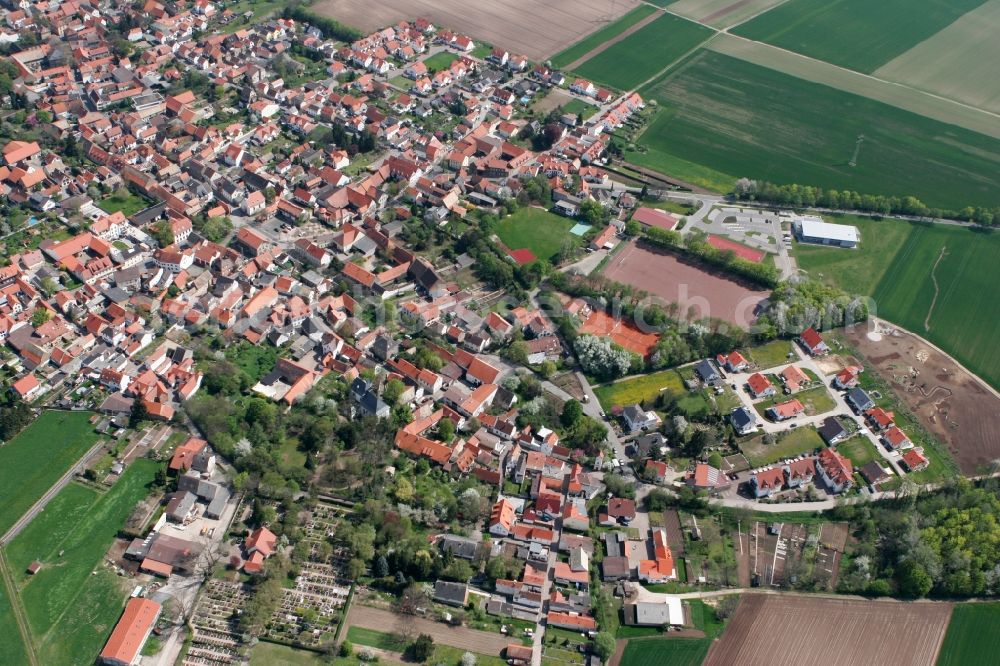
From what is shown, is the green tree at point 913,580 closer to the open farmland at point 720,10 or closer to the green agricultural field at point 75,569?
the green agricultural field at point 75,569

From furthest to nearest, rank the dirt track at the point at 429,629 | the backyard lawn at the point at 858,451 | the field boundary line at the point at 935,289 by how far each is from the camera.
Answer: the field boundary line at the point at 935,289
the backyard lawn at the point at 858,451
the dirt track at the point at 429,629

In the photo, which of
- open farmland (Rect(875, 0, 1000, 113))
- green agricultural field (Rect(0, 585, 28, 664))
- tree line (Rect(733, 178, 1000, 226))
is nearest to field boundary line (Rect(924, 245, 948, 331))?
tree line (Rect(733, 178, 1000, 226))

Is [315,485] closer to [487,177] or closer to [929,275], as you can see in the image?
[487,177]

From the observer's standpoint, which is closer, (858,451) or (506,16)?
(858,451)

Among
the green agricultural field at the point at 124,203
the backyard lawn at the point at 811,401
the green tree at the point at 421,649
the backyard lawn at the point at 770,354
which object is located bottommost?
the green tree at the point at 421,649

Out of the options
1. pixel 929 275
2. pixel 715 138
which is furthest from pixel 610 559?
pixel 715 138

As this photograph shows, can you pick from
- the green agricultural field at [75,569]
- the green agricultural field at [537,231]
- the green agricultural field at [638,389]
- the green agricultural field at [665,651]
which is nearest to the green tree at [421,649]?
the green agricultural field at [665,651]

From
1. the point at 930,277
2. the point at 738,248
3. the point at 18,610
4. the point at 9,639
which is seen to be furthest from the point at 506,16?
the point at 9,639

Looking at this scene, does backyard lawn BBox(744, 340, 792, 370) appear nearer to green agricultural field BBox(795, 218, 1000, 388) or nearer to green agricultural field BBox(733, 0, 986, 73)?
green agricultural field BBox(795, 218, 1000, 388)

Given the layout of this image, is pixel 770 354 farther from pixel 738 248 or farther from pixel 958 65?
pixel 958 65
